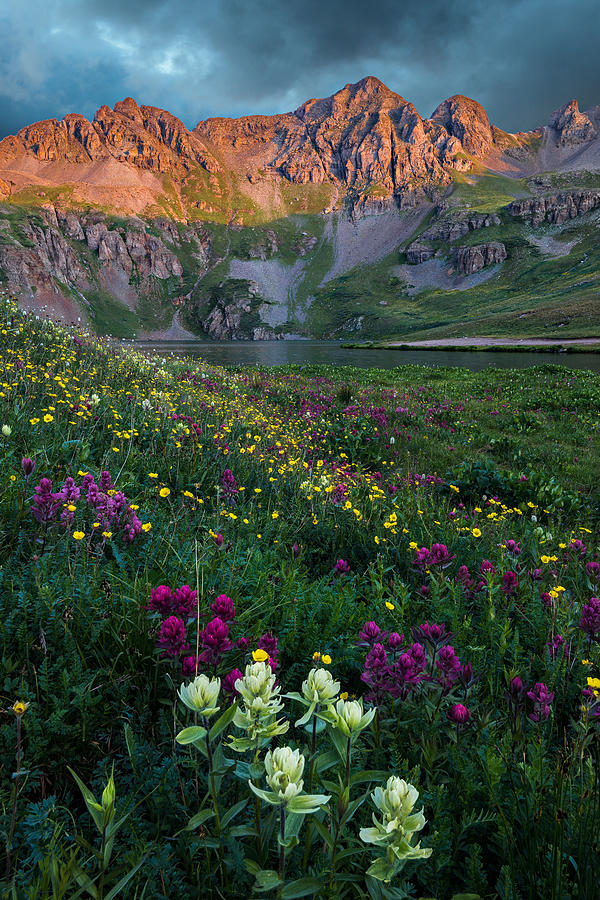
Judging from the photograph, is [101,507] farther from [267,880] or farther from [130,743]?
[267,880]

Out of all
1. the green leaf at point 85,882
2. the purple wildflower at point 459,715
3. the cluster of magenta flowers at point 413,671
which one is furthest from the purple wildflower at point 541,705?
the green leaf at point 85,882

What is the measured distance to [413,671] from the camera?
1.79m

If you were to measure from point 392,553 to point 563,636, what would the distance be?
1912mm

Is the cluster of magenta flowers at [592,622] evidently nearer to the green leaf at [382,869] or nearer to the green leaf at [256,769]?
the green leaf at [382,869]

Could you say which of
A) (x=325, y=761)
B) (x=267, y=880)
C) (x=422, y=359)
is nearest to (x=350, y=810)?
(x=325, y=761)

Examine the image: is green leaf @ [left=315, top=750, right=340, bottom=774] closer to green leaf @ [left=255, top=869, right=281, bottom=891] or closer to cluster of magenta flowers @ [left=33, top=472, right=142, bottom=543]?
green leaf @ [left=255, top=869, right=281, bottom=891]

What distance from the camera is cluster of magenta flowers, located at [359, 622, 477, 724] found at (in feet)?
5.92

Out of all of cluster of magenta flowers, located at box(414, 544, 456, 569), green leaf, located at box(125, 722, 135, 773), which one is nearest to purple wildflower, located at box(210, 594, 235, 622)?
green leaf, located at box(125, 722, 135, 773)

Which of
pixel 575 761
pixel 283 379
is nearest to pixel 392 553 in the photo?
pixel 575 761

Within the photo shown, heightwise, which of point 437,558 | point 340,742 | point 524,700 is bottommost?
point 524,700

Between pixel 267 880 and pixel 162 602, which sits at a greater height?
pixel 162 602

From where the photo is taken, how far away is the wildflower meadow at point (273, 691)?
1.18 meters

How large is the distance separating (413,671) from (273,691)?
85cm

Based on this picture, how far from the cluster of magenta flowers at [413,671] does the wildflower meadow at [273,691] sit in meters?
0.01
